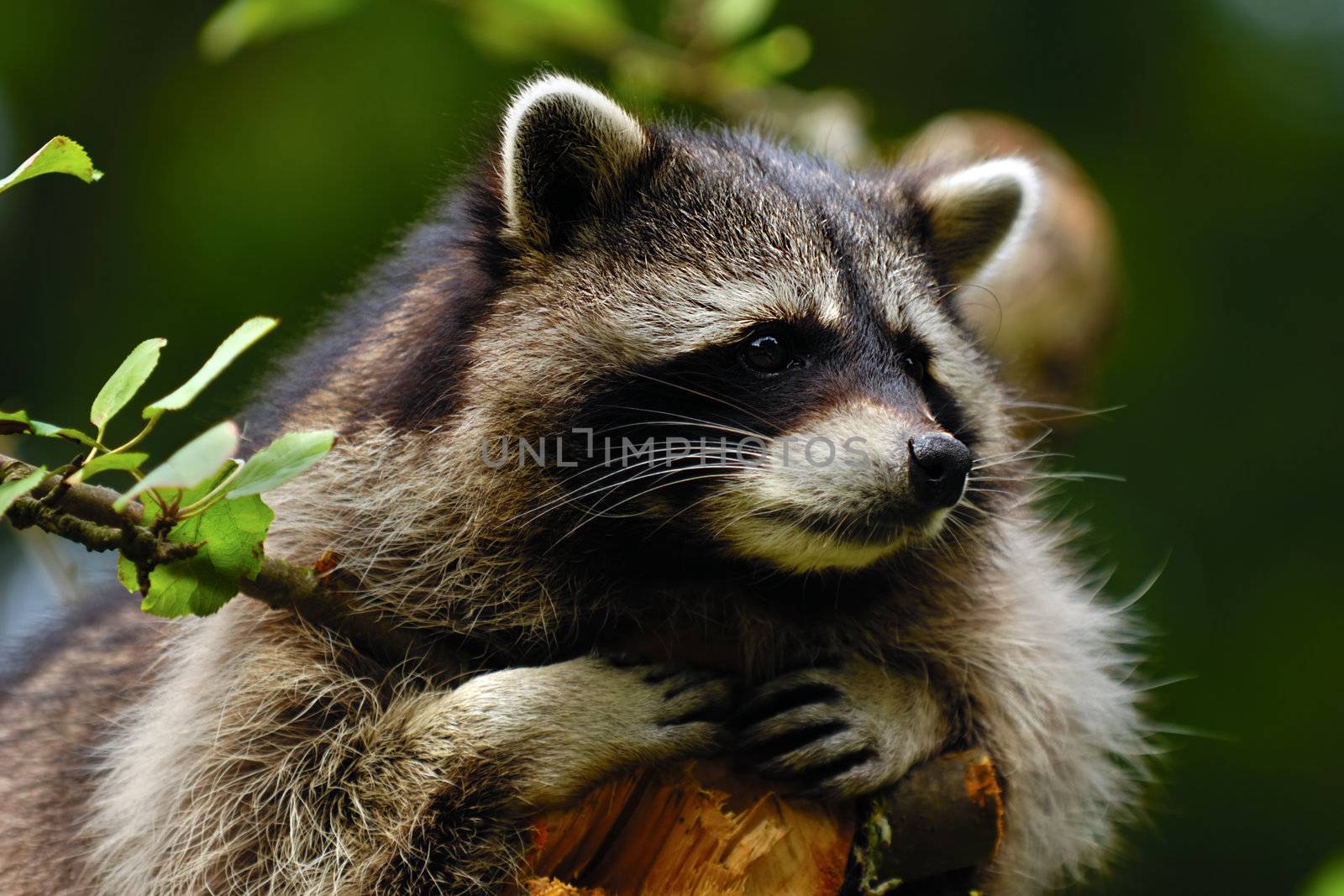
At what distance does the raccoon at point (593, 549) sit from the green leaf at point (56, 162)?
142cm

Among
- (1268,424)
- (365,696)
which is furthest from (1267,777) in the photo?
(365,696)

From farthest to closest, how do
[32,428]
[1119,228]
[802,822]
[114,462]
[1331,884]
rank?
1. [1119,228]
2. [1331,884]
3. [802,822]
4. [32,428]
5. [114,462]

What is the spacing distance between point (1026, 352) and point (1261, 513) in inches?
164

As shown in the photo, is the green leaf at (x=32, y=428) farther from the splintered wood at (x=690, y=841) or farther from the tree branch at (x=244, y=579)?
the splintered wood at (x=690, y=841)

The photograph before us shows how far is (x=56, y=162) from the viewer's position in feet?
8.59

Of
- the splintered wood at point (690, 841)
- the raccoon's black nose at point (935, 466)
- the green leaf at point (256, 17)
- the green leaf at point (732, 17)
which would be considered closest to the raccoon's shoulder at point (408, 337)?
the green leaf at point (256, 17)

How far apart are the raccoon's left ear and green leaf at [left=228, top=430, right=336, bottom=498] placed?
9.52ft

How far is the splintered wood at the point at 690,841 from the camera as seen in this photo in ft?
11.4

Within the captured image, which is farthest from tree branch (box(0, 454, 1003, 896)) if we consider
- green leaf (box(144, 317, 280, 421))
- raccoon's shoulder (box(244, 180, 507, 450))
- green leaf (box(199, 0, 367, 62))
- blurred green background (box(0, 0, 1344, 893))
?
blurred green background (box(0, 0, 1344, 893))

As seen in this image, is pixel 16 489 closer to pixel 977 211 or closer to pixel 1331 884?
pixel 977 211

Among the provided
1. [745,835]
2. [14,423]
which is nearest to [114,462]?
[14,423]

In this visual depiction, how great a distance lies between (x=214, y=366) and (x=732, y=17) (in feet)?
13.9

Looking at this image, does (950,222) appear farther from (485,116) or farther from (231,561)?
(231,561)

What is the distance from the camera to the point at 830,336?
3.80m
